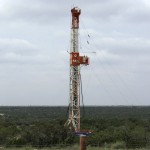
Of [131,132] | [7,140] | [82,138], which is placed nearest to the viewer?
[82,138]

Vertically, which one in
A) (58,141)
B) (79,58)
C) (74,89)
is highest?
(79,58)

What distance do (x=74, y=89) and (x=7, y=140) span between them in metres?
7.71

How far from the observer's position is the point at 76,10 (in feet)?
111

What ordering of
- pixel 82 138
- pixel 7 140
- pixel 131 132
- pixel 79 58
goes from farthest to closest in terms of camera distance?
pixel 79 58, pixel 131 132, pixel 7 140, pixel 82 138

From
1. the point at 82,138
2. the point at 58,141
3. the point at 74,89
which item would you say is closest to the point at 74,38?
the point at 74,89

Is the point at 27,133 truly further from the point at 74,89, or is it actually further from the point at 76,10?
the point at 76,10

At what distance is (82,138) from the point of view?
9.52 m

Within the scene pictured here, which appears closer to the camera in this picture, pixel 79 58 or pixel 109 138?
pixel 109 138

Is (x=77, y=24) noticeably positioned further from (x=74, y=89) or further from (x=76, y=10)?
(x=74, y=89)

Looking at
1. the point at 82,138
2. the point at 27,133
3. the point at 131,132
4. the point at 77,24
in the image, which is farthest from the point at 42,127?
the point at 82,138

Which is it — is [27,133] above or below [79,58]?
below

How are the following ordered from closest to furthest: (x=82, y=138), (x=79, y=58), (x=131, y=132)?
(x=82, y=138) → (x=131, y=132) → (x=79, y=58)

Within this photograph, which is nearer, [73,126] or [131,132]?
[131,132]

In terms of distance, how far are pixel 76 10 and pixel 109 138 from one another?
10926 millimetres
